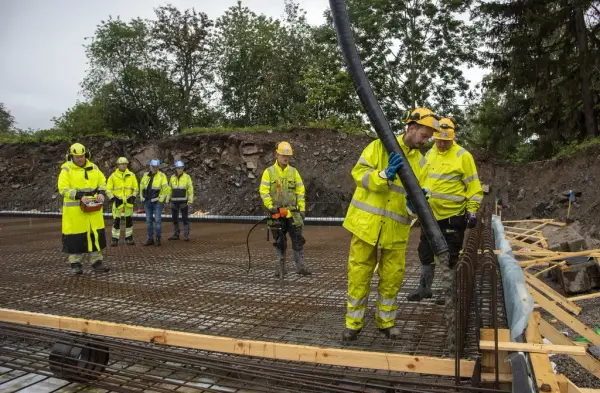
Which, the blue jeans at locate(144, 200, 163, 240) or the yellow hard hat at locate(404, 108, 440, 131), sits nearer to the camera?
the yellow hard hat at locate(404, 108, 440, 131)

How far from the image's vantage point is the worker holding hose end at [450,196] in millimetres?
4586

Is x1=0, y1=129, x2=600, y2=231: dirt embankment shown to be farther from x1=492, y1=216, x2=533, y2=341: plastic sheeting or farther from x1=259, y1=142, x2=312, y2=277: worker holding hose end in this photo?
x1=492, y1=216, x2=533, y2=341: plastic sheeting

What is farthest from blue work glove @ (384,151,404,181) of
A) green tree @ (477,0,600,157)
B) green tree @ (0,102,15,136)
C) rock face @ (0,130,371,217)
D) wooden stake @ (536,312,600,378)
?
green tree @ (0,102,15,136)

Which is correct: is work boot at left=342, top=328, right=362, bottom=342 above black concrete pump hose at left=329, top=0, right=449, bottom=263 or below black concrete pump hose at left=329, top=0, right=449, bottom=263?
below

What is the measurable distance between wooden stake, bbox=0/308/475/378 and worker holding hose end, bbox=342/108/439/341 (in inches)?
28.6

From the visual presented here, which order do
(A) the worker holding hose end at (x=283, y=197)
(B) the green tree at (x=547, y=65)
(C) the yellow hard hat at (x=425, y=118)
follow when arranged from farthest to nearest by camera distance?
(B) the green tree at (x=547, y=65), (A) the worker holding hose end at (x=283, y=197), (C) the yellow hard hat at (x=425, y=118)

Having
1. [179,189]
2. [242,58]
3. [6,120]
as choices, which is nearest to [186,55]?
[242,58]

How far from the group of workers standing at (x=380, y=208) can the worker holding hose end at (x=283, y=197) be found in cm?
1

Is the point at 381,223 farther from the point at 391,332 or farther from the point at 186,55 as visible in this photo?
the point at 186,55

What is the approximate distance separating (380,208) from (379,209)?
1cm

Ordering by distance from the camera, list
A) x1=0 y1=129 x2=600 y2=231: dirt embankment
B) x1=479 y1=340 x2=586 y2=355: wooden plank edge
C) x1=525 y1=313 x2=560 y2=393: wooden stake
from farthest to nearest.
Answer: x1=0 y1=129 x2=600 y2=231: dirt embankment < x1=479 y1=340 x2=586 y2=355: wooden plank edge < x1=525 y1=313 x2=560 y2=393: wooden stake

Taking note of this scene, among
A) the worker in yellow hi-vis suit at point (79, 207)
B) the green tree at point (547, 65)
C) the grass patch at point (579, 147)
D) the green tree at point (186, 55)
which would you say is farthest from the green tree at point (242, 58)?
the worker in yellow hi-vis suit at point (79, 207)

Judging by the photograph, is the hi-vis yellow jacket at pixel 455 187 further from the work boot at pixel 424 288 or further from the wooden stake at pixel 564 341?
the wooden stake at pixel 564 341

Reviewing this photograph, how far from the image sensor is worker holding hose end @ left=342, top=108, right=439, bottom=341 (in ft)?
10.8
